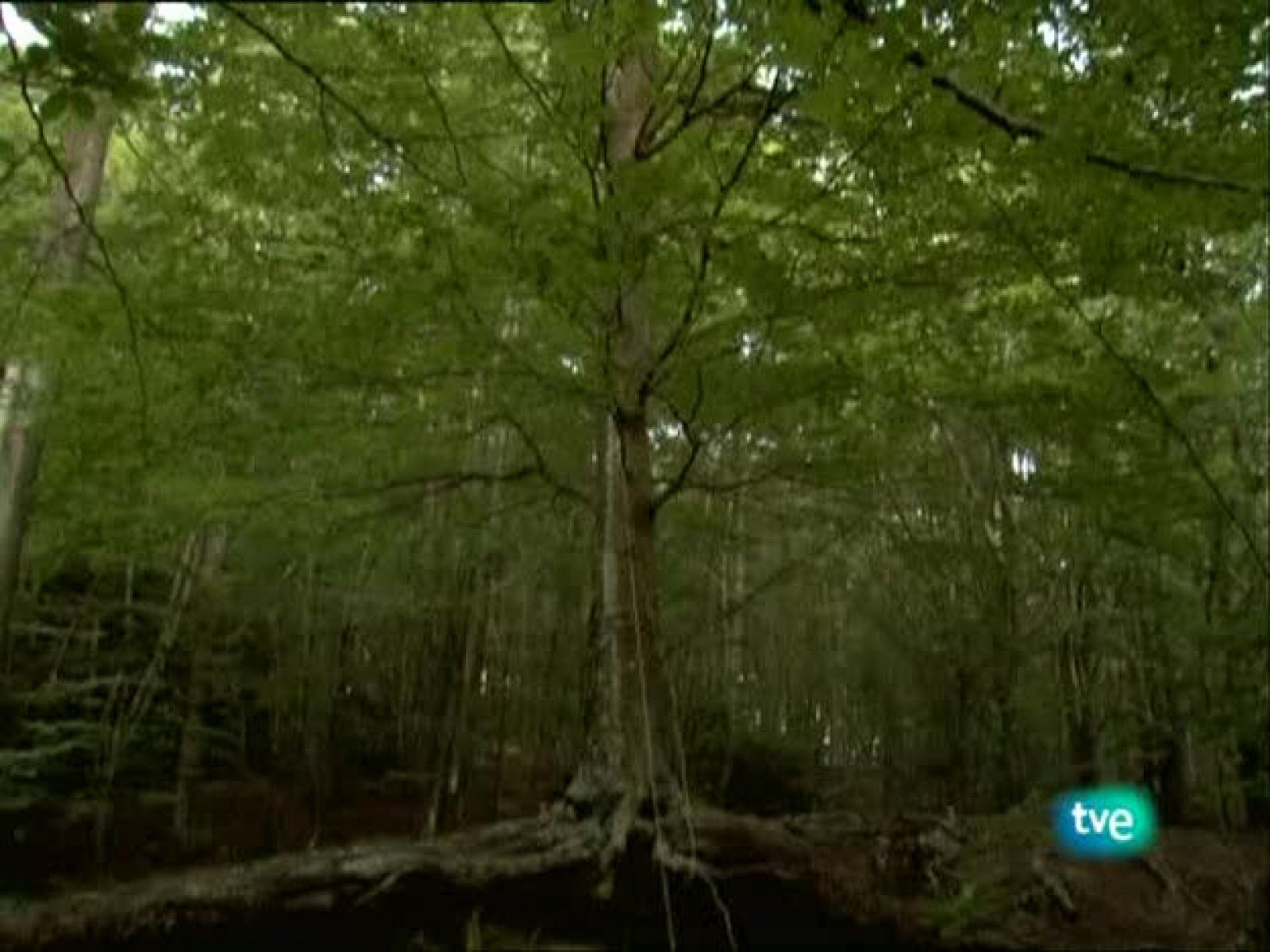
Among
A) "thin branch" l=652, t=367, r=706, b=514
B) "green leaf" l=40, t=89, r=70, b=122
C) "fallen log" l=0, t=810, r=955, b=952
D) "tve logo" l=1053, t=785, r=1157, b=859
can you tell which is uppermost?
"thin branch" l=652, t=367, r=706, b=514

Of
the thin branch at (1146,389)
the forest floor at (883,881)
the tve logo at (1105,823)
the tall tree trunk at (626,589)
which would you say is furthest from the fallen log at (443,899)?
the tve logo at (1105,823)

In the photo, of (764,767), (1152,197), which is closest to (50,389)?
(1152,197)

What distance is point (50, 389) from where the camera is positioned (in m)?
4.71

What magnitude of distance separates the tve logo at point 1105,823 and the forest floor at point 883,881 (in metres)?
0.17

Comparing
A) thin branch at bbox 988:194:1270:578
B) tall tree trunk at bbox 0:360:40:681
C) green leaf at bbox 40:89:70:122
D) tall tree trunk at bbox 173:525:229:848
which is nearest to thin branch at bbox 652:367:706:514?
thin branch at bbox 988:194:1270:578

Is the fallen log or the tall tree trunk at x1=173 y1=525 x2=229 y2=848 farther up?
the tall tree trunk at x1=173 y1=525 x2=229 y2=848

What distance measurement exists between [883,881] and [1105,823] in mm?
4764

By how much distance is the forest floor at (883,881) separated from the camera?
4664 mm

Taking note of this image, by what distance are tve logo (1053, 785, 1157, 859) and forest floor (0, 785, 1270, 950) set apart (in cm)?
17

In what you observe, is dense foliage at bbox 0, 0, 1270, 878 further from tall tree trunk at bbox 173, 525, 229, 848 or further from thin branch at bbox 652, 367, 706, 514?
tall tree trunk at bbox 173, 525, 229, 848

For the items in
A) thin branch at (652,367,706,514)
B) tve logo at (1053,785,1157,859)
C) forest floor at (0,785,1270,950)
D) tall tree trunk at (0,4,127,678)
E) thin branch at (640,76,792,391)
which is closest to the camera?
thin branch at (640,76,792,391)

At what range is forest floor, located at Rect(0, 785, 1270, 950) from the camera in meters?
4.66

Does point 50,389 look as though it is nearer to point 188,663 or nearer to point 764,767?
point 188,663

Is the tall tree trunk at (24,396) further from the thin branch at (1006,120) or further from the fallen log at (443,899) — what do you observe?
the thin branch at (1006,120)
